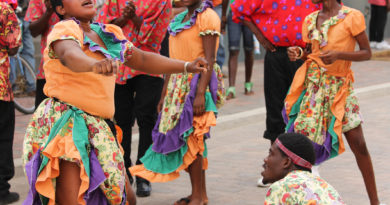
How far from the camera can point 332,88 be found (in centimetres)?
573

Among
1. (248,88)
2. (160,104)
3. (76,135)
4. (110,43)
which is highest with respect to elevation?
(110,43)

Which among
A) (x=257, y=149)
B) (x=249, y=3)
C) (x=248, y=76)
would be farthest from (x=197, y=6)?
(x=248, y=76)

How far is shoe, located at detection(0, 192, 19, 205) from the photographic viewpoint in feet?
20.4

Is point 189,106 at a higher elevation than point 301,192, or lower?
lower

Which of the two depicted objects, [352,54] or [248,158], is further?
[248,158]

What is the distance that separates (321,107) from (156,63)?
1809 millimetres

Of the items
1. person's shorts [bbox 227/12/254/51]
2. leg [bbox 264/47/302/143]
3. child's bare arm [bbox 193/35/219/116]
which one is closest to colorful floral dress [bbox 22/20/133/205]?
child's bare arm [bbox 193/35/219/116]

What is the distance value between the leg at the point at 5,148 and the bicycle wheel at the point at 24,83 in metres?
3.94

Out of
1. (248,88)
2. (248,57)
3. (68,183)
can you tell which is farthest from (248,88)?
(68,183)

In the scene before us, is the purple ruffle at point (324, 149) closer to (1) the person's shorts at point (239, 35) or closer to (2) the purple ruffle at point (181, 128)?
(2) the purple ruffle at point (181, 128)

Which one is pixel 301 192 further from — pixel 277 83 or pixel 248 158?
pixel 248 158

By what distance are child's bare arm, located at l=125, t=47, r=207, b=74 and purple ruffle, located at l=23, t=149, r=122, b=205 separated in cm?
62

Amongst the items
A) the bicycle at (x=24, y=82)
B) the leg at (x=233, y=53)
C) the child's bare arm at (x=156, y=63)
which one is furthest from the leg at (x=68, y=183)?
the leg at (x=233, y=53)

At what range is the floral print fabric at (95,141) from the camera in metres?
4.18
